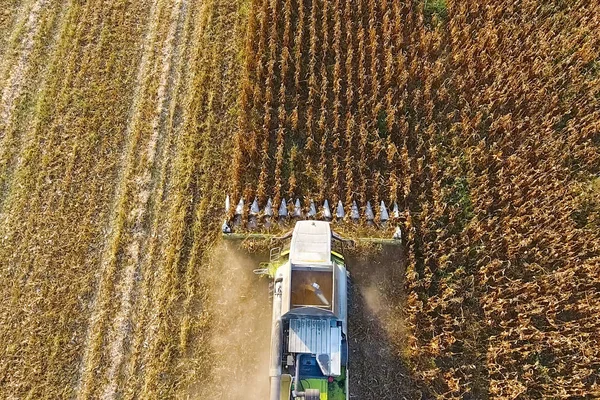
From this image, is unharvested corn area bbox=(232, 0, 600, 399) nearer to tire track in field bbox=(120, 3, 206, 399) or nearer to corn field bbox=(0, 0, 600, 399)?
corn field bbox=(0, 0, 600, 399)

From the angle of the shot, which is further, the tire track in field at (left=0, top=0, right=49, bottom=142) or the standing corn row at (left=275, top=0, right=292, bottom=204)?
the tire track in field at (left=0, top=0, right=49, bottom=142)

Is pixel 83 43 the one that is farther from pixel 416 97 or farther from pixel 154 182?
pixel 416 97

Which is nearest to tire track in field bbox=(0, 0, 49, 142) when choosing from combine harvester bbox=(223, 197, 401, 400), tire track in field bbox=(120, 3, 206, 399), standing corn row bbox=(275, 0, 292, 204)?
tire track in field bbox=(120, 3, 206, 399)

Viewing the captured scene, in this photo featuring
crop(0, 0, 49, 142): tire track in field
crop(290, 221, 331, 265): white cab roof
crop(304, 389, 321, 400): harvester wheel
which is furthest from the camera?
crop(0, 0, 49, 142): tire track in field

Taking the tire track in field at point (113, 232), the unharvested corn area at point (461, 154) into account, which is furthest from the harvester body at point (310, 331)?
the tire track in field at point (113, 232)

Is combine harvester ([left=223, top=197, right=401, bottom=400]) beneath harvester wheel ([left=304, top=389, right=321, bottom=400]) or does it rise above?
above

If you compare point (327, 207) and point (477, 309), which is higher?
point (327, 207)

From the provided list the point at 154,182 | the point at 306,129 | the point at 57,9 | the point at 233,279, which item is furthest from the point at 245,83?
the point at 57,9
